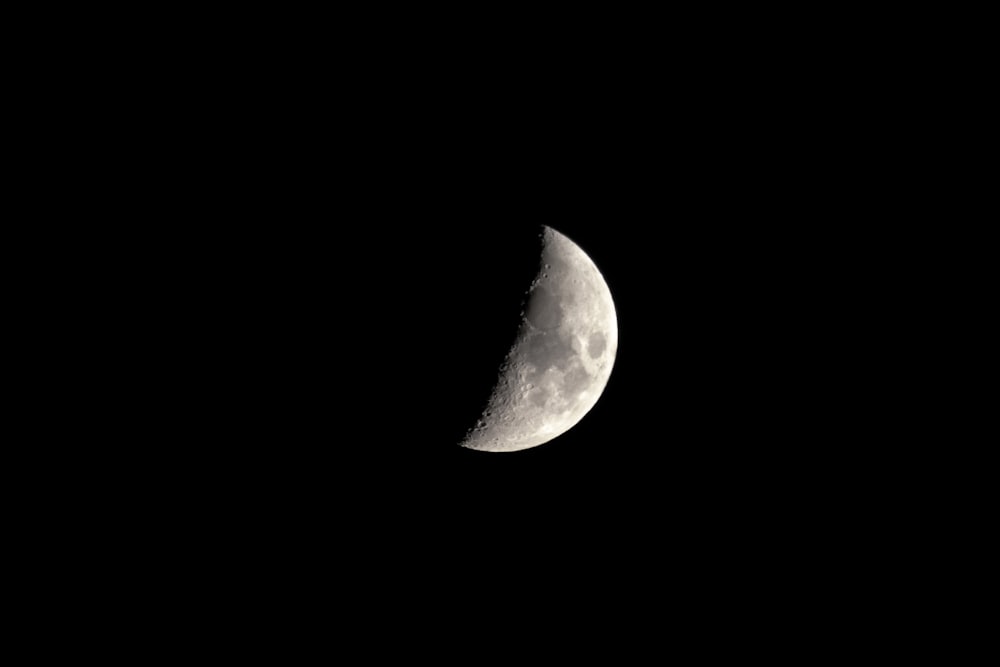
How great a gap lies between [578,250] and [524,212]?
23.5 inches

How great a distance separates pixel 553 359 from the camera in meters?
4.34

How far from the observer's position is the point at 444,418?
13.9 ft

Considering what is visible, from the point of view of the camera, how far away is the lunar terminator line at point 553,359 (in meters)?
4.29

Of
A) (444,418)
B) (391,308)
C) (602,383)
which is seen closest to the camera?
(391,308)

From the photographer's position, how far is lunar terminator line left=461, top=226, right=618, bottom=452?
14.1ft

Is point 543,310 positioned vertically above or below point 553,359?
above

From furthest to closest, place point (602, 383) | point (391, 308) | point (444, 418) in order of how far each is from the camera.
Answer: point (602, 383) → point (444, 418) → point (391, 308)

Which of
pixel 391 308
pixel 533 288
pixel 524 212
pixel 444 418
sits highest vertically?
pixel 524 212

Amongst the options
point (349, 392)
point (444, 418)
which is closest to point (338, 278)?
point (349, 392)

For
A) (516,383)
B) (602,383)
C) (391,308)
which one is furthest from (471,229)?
(602,383)

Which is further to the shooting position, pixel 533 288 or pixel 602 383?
pixel 602 383

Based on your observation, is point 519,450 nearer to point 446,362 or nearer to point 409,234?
point 446,362

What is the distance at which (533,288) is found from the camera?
4277mm

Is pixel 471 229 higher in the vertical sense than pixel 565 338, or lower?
higher
